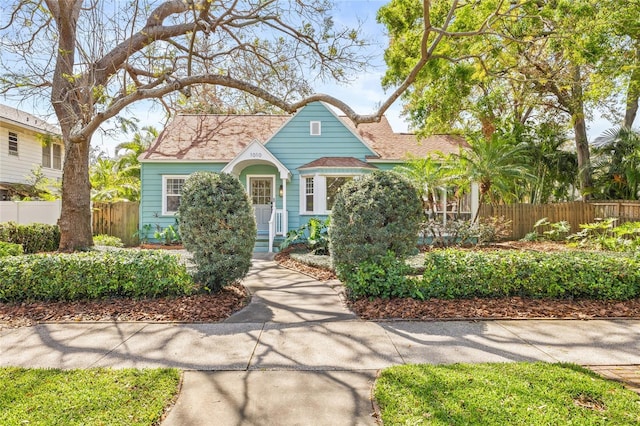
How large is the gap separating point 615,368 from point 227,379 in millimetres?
4085

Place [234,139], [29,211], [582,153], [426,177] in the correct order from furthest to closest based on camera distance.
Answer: [582,153]
[234,139]
[29,211]
[426,177]

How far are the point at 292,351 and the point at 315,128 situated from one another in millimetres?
11654

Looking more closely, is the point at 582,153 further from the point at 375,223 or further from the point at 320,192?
the point at 375,223

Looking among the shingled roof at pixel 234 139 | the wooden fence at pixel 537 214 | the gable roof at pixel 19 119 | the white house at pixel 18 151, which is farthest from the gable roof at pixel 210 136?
the wooden fence at pixel 537 214

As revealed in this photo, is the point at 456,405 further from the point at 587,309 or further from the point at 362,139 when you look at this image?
the point at 362,139

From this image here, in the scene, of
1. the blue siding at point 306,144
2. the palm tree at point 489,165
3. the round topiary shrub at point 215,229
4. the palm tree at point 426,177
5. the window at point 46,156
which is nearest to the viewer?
the round topiary shrub at point 215,229

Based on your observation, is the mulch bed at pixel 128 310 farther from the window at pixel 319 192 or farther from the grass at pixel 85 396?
the window at pixel 319 192

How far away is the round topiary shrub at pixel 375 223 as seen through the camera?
6070 mm

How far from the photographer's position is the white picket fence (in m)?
12.4

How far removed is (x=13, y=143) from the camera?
58.3 ft

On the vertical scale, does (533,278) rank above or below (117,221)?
below

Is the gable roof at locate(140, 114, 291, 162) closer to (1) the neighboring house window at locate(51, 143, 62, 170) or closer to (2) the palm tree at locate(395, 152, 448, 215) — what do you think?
(2) the palm tree at locate(395, 152, 448, 215)

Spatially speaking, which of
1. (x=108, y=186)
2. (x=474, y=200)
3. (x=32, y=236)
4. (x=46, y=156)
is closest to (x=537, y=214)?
Answer: (x=474, y=200)

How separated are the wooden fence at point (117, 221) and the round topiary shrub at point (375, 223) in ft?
38.1
